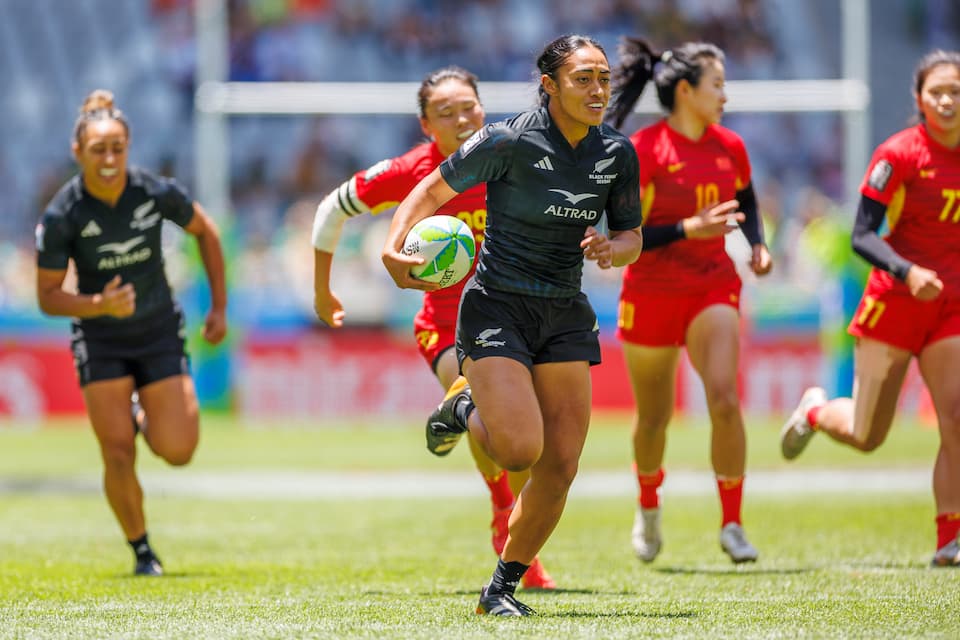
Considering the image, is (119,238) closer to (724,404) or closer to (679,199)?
(679,199)

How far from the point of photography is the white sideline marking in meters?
12.6

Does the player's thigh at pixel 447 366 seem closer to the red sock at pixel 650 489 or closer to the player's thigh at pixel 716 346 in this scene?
the player's thigh at pixel 716 346

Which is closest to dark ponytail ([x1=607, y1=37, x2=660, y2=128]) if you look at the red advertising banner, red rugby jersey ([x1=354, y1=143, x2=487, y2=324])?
red rugby jersey ([x1=354, y1=143, x2=487, y2=324])

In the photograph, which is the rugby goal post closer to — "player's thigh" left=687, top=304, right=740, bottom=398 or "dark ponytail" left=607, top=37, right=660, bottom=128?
"dark ponytail" left=607, top=37, right=660, bottom=128

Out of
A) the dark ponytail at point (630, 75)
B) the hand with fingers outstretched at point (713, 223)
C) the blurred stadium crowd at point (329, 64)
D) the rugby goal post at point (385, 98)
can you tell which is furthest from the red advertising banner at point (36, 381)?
the hand with fingers outstretched at point (713, 223)

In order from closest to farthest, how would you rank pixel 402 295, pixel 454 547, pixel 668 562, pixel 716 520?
pixel 668 562 < pixel 454 547 < pixel 716 520 < pixel 402 295

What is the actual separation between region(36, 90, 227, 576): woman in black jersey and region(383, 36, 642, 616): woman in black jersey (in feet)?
8.14

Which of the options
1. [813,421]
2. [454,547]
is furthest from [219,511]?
[813,421]

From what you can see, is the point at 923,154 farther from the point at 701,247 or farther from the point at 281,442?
the point at 281,442

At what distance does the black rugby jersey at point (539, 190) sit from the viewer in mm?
6055

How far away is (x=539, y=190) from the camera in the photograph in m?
6.08

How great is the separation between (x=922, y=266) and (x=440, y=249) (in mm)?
3136

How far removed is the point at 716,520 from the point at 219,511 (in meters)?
3.73

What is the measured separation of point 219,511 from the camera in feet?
38.1
